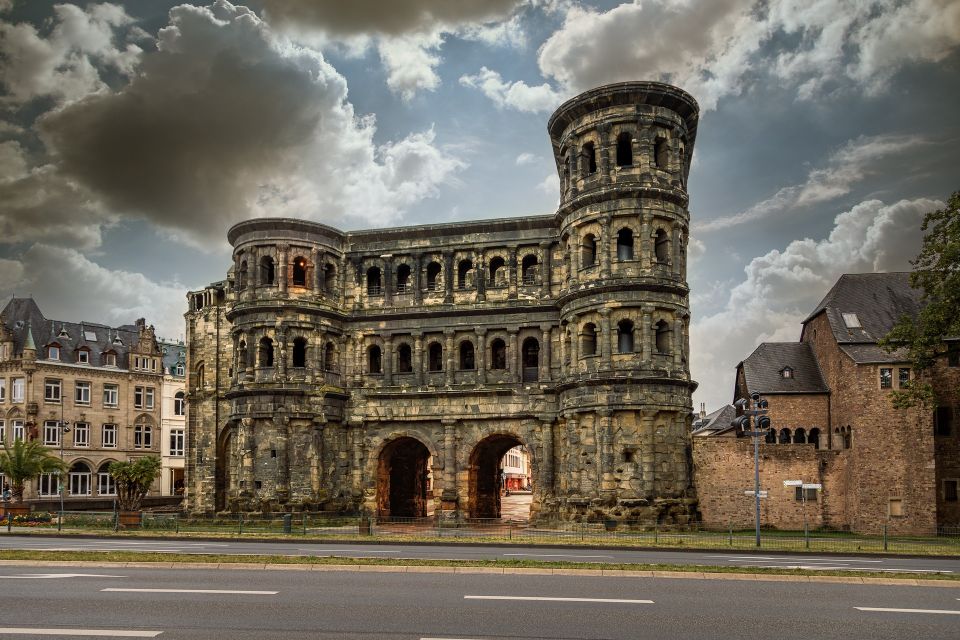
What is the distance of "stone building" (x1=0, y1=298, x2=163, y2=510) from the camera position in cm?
6331

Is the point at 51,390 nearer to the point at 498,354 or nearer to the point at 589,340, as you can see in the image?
the point at 498,354

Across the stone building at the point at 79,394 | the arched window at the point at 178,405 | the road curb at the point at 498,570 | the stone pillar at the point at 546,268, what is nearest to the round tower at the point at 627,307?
the stone pillar at the point at 546,268

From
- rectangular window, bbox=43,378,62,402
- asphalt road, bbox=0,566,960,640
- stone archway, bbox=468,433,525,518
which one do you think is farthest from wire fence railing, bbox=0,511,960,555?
rectangular window, bbox=43,378,62,402

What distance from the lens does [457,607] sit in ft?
44.3

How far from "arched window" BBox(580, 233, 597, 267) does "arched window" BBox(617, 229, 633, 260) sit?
3.69 ft

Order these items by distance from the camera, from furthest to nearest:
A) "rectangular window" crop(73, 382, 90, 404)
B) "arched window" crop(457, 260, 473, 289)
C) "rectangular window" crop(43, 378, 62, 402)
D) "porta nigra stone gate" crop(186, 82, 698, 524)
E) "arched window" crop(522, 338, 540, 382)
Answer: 1. "rectangular window" crop(73, 382, 90, 404)
2. "rectangular window" crop(43, 378, 62, 402)
3. "arched window" crop(457, 260, 473, 289)
4. "arched window" crop(522, 338, 540, 382)
5. "porta nigra stone gate" crop(186, 82, 698, 524)

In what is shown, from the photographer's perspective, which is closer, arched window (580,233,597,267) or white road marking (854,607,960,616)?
white road marking (854,607,960,616)

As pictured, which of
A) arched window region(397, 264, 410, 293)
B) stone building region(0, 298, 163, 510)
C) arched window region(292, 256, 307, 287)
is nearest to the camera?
arched window region(292, 256, 307, 287)

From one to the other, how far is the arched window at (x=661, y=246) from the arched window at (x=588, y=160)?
4225 mm

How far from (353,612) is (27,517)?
3326cm

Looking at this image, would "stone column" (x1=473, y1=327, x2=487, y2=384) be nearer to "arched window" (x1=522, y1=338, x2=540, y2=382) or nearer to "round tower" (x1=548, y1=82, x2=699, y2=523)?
"arched window" (x1=522, y1=338, x2=540, y2=382)

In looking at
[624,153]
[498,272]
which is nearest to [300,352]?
[498,272]

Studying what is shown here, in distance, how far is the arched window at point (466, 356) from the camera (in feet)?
145

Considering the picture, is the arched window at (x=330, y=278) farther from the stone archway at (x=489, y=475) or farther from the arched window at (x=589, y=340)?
the arched window at (x=589, y=340)
